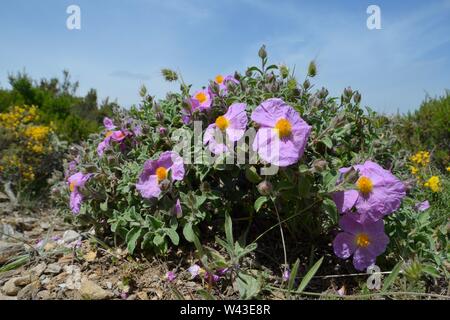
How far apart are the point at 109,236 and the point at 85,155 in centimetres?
53

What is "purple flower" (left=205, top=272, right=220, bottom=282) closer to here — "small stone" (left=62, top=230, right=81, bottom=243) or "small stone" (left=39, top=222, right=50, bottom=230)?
"small stone" (left=62, top=230, right=81, bottom=243)

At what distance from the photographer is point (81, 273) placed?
230cm

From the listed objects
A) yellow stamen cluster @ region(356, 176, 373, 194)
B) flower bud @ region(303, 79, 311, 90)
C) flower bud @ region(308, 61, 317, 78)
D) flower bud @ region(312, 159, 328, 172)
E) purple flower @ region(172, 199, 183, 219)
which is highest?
flower bud @ region(308, 61, 317, 78)

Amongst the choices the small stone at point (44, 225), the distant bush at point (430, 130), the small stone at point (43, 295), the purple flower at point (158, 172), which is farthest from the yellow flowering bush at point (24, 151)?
the distant bush at point (430, 130)

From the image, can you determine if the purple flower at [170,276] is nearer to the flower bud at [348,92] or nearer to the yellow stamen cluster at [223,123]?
the yellow stamen cluster at [223,123]

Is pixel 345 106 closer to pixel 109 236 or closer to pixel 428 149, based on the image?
pixel 109 236

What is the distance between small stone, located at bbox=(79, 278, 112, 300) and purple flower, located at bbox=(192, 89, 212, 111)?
1.01m

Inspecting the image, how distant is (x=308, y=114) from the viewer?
218cm

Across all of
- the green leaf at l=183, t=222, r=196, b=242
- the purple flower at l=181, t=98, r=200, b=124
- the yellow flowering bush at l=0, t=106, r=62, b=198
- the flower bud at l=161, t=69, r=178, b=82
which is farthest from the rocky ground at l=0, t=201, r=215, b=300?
the yellow flowering bush at l=0, t=106, r=62, b=198

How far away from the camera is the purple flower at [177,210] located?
6.88 ft

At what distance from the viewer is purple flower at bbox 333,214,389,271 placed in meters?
2.01

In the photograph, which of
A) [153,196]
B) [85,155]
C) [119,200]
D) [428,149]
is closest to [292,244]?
[153,196]

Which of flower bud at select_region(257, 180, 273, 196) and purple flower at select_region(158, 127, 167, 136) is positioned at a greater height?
purple flower at select_region(158, 127, 167, 136)

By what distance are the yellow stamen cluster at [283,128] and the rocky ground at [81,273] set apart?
0.79 meters
